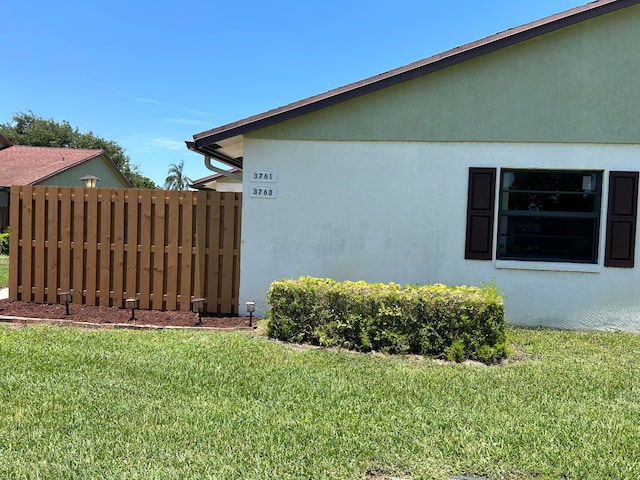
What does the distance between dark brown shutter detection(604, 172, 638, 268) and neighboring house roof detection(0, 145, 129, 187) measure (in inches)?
861

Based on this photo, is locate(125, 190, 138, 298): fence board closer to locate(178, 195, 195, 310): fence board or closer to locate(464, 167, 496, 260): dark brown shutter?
locate(178, 195, 195, 310): fence board

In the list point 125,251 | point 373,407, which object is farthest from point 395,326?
point 125,251

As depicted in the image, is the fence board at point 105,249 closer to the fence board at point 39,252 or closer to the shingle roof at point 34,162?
the fence board at point 39,252

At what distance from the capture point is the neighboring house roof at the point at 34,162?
21.5 m

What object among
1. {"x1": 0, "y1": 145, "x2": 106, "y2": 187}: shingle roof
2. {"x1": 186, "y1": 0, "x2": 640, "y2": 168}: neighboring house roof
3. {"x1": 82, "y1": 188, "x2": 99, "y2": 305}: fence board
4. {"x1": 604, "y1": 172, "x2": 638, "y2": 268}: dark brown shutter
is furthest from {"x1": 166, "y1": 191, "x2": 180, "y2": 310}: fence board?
{"x1": 0, "y1": 145, "x2": 106, "y2": 187}: shingle roof

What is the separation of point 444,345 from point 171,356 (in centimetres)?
315

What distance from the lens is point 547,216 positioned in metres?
7.13

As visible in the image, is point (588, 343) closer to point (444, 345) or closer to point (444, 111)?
point (444, 345)

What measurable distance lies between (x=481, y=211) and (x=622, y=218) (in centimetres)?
202

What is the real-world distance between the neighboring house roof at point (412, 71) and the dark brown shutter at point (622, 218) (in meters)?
2.34

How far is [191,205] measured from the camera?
24.6 ft

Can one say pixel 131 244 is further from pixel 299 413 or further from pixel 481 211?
pixel 481 211

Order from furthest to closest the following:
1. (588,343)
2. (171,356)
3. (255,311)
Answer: (255,311) → (588,343) → (171,356)

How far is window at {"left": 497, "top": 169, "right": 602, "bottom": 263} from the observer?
7.09 metres
